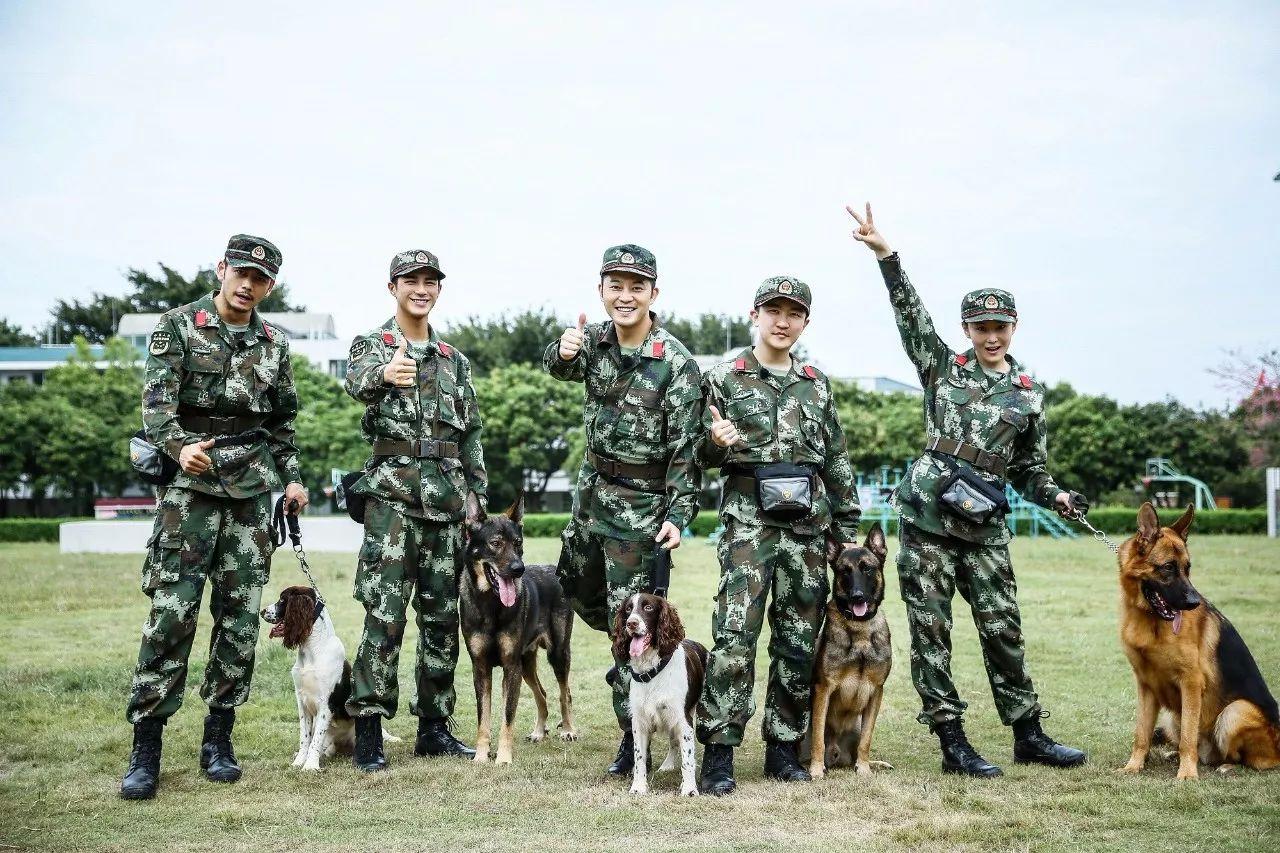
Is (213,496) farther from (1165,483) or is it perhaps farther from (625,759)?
(1165,483)

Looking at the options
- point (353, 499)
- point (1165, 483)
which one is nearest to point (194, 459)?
point (353, 499)

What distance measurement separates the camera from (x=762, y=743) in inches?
278

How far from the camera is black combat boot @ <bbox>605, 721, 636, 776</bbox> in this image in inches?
243

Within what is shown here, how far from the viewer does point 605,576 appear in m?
6.23

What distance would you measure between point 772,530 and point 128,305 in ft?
224

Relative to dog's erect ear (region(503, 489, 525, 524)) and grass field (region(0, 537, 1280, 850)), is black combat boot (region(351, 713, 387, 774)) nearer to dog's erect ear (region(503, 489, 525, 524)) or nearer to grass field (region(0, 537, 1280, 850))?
grass field (region(0, 537, 1280, 850))

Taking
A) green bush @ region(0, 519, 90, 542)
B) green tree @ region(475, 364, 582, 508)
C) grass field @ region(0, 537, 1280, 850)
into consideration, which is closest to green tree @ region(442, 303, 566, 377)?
green tree @ region(475, 364, 582, 508)

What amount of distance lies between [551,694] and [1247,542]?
24916mm

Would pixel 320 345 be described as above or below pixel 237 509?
above

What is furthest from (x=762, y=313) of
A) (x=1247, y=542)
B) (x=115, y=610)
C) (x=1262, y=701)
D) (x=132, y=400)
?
(x=132, y=400)

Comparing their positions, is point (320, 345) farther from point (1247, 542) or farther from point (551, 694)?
point (551, 694)

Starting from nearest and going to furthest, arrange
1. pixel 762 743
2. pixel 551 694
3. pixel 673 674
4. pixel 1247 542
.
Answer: pixel 673 674, pixel 762 743, pixel 551 694, pixel 1247 542

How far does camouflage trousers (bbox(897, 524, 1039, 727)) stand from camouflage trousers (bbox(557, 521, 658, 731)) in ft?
4.93

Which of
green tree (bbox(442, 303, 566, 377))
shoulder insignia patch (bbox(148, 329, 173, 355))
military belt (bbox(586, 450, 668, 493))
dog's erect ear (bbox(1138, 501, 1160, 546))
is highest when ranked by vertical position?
green tree (bbox(442, 303, 566, 377))
